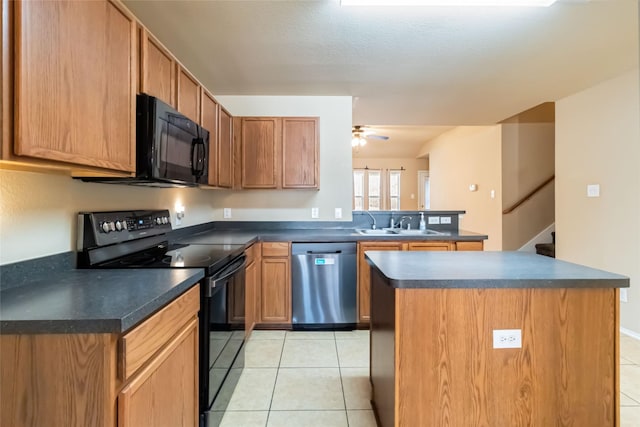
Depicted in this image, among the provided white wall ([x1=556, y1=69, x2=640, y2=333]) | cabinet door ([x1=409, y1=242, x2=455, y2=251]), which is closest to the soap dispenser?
cabinet door ([x1=409, y1=242, x2=455, y2=251])

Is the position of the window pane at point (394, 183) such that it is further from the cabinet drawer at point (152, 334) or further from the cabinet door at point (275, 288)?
the cabinet drawer at point (152, 334)

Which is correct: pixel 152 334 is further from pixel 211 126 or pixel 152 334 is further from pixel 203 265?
pixel 211 126

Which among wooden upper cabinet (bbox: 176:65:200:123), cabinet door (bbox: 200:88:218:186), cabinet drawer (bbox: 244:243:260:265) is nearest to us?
wooden upper cabinet (bbox: 176:65:200:123)

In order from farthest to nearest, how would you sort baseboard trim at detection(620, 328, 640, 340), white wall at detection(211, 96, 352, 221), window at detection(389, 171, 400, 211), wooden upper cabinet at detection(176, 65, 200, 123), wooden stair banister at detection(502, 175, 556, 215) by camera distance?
window at detection(389, 171, 400, 211), wooden stair banister at detection(502, 175, 556, 215), white wall at detection(211, 96, 352, 221), baseboard trim at detection(620, 328, 640, 340), wooden upper cabinet at detection(176, 65, 200, 123)

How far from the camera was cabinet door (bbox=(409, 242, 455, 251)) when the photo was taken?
2.83 m

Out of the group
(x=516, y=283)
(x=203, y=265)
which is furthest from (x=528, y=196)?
(x=203, y=265)

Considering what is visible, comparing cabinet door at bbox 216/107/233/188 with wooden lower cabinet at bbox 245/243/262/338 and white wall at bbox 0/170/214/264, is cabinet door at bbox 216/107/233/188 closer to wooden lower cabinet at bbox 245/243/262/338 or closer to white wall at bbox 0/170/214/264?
wooden lower cabinet at bbox 245/243/262/338

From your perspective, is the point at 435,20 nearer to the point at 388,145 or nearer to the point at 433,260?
the point at 433,260

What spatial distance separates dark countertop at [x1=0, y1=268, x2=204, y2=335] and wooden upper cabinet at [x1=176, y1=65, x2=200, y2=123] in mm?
1055

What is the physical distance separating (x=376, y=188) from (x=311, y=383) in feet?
24.9

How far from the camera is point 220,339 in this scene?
5.32 feet

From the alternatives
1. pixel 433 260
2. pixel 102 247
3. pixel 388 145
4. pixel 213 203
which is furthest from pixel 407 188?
pixel 102 247

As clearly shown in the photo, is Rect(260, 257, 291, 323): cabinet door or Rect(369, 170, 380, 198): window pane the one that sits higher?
Rect(369, 170, 380, 198): window pane

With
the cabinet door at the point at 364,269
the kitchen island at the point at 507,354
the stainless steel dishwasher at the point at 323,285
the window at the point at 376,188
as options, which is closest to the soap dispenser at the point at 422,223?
the cabinet door at the point at 364,269
